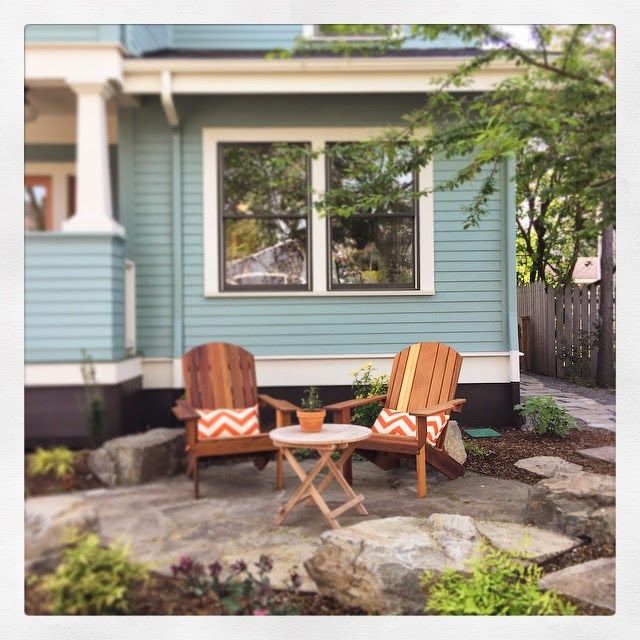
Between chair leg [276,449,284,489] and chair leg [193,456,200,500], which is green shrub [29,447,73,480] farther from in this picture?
chair leg [276,449,284,489]

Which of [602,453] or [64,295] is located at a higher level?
[64,295]

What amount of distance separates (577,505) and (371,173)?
179 cm

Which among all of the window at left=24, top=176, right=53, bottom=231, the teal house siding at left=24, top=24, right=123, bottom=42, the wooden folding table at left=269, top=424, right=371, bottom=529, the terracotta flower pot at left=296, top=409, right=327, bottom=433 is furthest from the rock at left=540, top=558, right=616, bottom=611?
the teal house siding at left=24, top=24, right=123, bottom=42

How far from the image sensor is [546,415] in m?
2.88

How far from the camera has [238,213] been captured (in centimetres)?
283

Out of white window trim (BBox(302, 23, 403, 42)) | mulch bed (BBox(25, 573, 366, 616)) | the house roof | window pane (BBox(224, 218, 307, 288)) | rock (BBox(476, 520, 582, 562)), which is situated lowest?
mulch bed (BBox(25, 573, 366, 616))

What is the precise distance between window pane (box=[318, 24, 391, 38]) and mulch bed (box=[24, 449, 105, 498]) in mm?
2182

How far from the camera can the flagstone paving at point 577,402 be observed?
2.78 m

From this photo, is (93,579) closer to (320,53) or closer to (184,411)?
(184,411)

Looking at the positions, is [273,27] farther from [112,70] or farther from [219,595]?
[219,595]

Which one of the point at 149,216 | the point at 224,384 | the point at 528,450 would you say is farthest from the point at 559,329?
the point at 149,216

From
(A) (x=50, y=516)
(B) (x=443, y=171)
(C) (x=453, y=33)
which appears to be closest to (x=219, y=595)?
(A) (x=50, y=516)

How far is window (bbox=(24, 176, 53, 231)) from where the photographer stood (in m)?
2.60

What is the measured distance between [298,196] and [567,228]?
4.22ft
